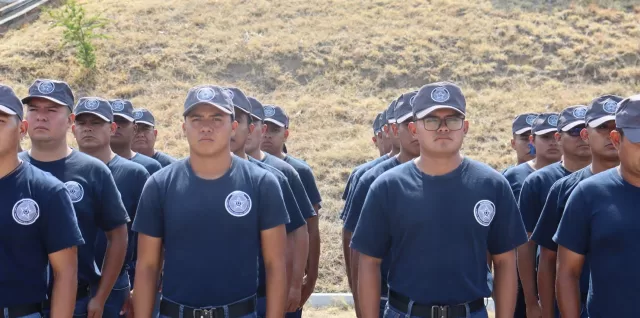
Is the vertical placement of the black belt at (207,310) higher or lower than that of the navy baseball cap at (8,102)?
lower

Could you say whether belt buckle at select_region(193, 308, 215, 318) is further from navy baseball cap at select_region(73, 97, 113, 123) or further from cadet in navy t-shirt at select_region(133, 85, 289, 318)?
navy baseball cap at select_region(73, 97, 113, 123)

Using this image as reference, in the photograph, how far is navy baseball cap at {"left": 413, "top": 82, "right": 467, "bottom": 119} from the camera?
14.0 ft

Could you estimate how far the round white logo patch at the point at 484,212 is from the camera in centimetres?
412

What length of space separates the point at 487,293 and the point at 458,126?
0.92m

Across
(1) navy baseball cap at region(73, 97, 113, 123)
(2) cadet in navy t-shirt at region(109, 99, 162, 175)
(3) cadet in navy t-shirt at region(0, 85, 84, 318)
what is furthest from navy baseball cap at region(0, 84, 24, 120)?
(2) cadet in navy t-shirt at region(109, 99, 162, 175)

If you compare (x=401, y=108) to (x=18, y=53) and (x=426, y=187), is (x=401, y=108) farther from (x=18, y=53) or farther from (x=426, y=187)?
(x=18, y=53)

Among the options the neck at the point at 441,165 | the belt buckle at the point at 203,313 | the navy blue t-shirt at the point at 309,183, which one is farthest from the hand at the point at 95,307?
the navy blue t-shirt at the point at 309,183

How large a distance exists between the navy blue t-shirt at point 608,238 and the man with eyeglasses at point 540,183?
1.29 metres

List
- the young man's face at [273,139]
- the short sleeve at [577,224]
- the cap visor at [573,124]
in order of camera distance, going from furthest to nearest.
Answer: the young man's face at [273,139] → the cap visor at [573,124] → the short sleeve at [577,224]

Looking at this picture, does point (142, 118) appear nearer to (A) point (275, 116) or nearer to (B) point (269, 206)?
(A) point (275, 116)

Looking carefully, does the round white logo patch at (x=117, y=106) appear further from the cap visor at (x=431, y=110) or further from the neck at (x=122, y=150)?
the cap visor at (x=431, y=110)

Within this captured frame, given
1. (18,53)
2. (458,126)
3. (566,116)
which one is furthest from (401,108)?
(18,53)

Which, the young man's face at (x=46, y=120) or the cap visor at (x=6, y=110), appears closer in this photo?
the cap visor at (x=6, y=110)

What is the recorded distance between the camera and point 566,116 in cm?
Answer: 590
